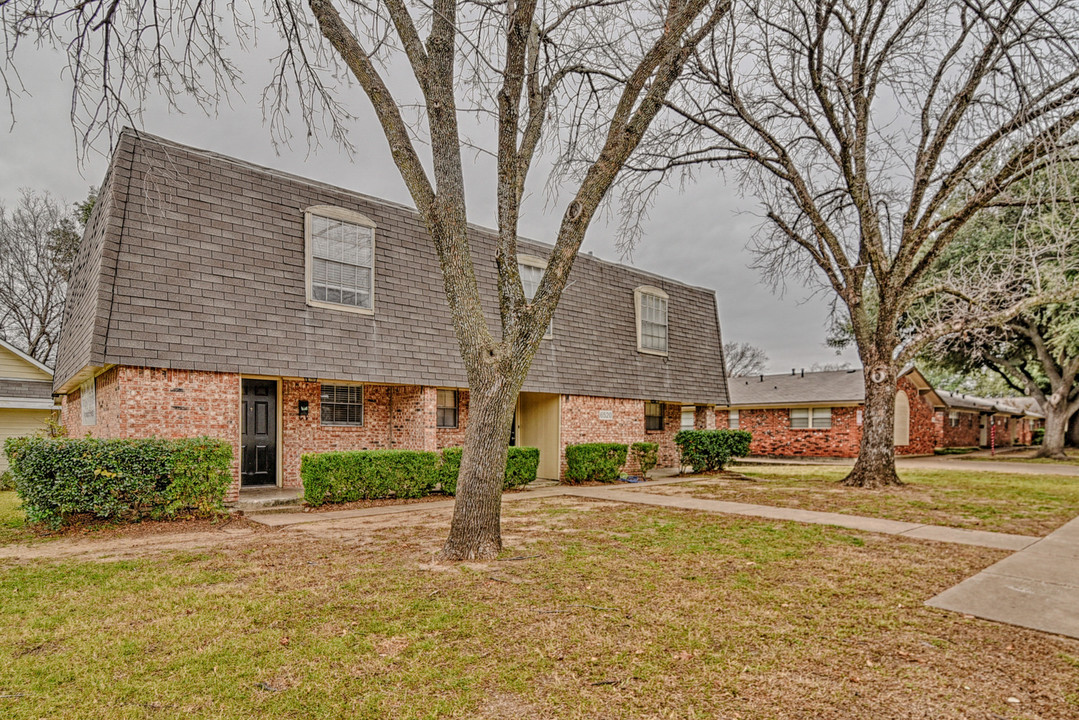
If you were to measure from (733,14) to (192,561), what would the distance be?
11245 mm

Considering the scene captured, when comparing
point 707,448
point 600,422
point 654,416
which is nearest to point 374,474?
point 600,422

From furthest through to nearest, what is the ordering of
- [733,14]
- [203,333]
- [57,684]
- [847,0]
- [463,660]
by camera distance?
[847,0] < [733,14] < [203,333] < [463,660] < [57,684]

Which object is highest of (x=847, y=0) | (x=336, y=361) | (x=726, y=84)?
(x=847, y=0)

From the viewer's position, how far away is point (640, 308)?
15984 mm

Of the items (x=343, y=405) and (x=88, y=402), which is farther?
(x=343, y=405)

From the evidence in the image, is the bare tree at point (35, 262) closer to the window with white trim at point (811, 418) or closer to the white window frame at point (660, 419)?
the white window frame at point (660, 419)

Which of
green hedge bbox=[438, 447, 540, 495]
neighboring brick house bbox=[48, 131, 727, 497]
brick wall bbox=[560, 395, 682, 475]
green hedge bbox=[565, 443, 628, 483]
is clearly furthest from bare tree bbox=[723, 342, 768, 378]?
green hedge bbox=[438, 447, 540, 495]

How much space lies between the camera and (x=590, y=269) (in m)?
14.9

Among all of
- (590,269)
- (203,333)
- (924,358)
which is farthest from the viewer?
(924,358)

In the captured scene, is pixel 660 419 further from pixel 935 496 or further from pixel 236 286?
pixel 236 286

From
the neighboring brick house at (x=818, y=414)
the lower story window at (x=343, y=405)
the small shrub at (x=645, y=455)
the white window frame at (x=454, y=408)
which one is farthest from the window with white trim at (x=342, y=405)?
the neighboring brick house at (x=818, y=414)

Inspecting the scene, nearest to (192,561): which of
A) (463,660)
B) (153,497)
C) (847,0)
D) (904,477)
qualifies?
(153,497)

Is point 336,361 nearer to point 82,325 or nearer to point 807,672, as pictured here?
point 82,325

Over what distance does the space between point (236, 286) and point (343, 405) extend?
3235mm
